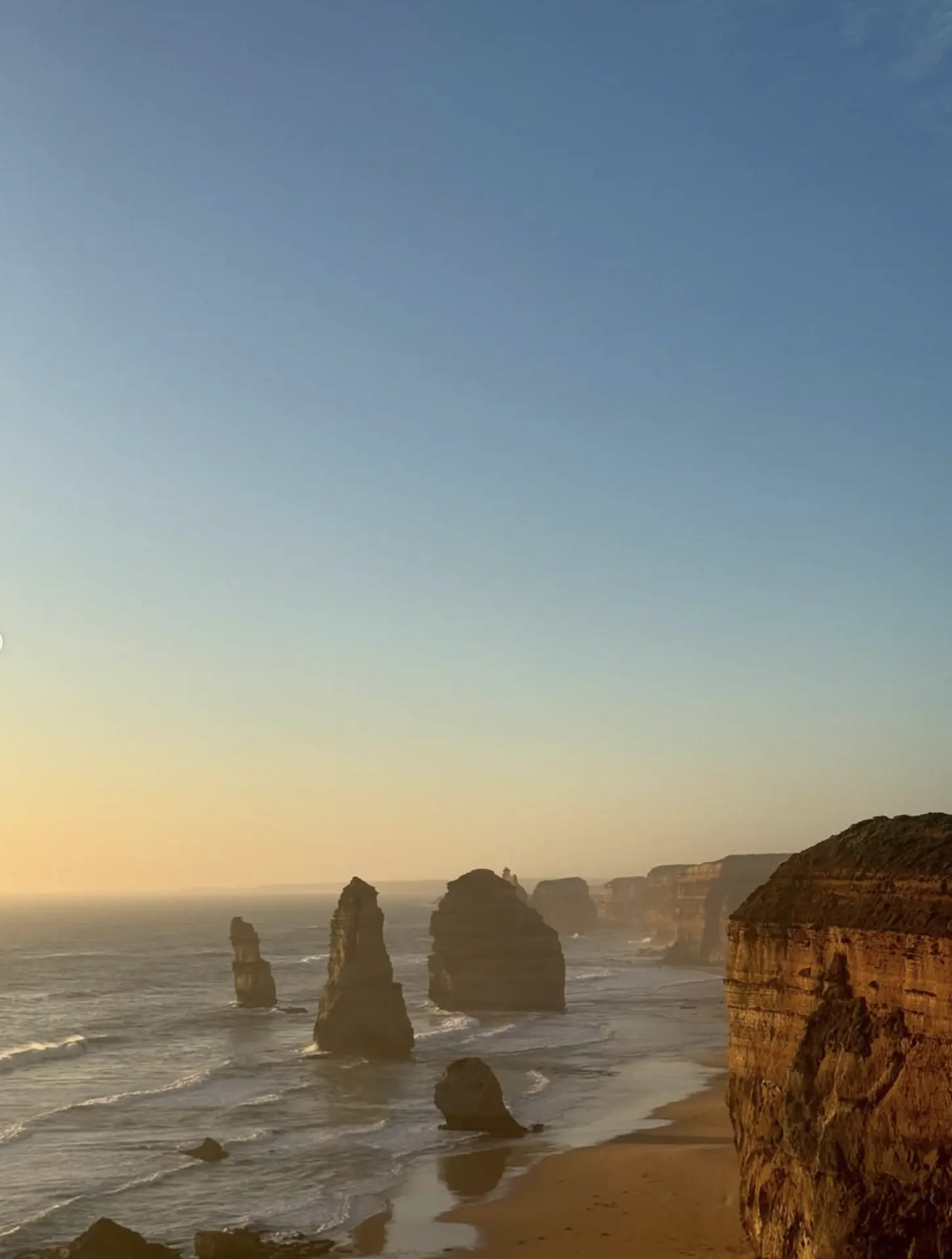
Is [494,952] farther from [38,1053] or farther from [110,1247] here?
[110,1247]

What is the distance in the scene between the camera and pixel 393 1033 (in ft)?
242

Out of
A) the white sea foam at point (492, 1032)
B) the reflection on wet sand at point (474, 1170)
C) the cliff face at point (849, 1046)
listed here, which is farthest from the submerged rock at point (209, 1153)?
the white sea foam at point (492, 1032)

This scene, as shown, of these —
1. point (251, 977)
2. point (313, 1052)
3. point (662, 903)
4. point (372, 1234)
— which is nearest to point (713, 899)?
point (662, 903)

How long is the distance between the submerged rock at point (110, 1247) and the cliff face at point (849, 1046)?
1720cm

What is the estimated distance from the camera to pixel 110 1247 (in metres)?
34.8

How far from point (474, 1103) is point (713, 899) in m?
99.1

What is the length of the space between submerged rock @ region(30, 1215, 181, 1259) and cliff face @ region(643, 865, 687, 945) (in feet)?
471

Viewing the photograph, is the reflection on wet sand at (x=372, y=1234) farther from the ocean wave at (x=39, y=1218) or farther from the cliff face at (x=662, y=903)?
the cliff face at (x=662, y=903)

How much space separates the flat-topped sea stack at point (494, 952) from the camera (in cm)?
9888

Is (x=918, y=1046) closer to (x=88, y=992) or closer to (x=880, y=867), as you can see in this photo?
(x=880, y=867)

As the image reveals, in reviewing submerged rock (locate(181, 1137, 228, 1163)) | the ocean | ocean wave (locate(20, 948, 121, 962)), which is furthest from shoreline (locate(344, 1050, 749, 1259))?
ocean wave (locate(20, 948, 121, 962))

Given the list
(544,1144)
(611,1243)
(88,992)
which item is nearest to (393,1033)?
(544,1144)

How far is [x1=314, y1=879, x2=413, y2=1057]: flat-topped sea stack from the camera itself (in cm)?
7375

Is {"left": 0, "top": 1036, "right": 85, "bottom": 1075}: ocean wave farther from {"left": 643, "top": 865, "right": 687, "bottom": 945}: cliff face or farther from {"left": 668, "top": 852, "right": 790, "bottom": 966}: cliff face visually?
{"left": 643, "top": 865, "right": 687, "bottom": 945}: cliff face
